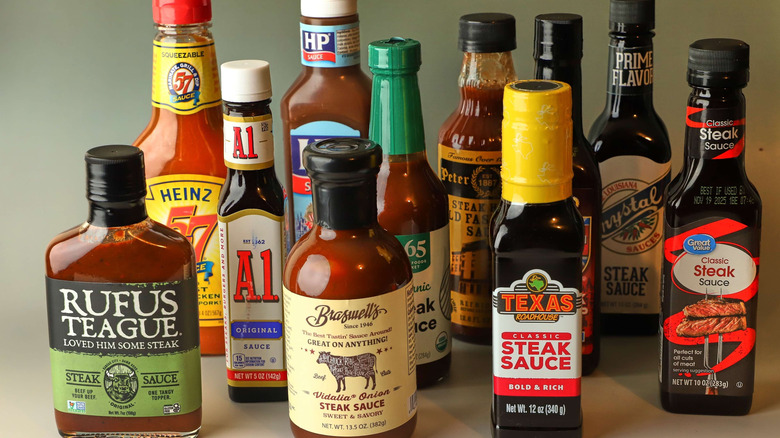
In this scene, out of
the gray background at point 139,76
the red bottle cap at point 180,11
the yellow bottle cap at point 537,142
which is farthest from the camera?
the gray background at point 139,76

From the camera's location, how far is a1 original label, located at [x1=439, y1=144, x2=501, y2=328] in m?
1.13

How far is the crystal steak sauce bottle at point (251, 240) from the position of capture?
1001mm

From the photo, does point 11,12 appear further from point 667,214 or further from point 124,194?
point 667,214

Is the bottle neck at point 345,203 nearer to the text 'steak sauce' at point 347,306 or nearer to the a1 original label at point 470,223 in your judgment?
the text 'steak sauce' at point 347,306

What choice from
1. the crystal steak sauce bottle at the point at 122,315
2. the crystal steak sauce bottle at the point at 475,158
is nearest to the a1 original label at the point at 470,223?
the crystal steak sauce bottle at the point at 475,158

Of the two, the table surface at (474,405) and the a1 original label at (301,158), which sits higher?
the a1 original label at (301,158)

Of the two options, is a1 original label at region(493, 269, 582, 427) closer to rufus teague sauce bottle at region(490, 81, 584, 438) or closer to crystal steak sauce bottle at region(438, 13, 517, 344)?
rufus teague sauce bottle at region(490, 81, 584, 438)

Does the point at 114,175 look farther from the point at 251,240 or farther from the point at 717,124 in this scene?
the point at 717,124

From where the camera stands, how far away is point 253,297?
105 centimetres

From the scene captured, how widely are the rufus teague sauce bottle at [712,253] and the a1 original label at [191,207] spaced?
1.62ft

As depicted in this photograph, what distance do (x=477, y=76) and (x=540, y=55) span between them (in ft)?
0.28

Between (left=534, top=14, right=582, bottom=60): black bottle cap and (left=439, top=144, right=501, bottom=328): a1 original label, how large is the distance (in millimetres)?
133

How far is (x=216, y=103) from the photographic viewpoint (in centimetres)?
113

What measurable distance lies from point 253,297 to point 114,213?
0.58 feet
